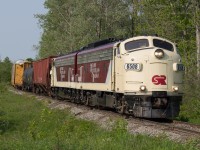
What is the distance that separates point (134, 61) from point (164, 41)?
176 cm

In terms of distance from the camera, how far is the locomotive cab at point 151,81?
1577cm

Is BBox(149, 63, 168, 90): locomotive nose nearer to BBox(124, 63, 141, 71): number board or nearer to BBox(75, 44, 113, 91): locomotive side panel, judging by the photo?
BBox(124, 63, 141, 71): number board

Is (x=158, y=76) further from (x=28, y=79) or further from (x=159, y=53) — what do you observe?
(x=28, y=79)

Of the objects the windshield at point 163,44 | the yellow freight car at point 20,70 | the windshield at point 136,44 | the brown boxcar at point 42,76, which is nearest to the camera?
the windshield at point 136,44

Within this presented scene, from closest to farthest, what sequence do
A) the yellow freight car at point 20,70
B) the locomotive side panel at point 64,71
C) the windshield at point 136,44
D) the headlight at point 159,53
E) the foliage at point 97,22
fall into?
1. the headlight at point 159,53
2. the windshield at point 136,44
3. the locomotive side panel at point 64,71
4. the foliage at point 97,22
5. the yellow freight car at point 20,70

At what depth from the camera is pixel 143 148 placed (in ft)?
30.9

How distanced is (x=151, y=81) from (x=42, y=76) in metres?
21.4

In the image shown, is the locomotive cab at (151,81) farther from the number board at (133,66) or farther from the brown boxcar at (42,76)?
the brown boxcar at (42,76)

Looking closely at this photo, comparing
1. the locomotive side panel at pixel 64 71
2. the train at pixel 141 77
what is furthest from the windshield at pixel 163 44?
the locomotive side panel at pixel 64 71

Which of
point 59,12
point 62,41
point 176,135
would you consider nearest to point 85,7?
point 62,41

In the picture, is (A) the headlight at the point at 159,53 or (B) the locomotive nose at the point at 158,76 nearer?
(B) the locomotive nose at the point at 158,76

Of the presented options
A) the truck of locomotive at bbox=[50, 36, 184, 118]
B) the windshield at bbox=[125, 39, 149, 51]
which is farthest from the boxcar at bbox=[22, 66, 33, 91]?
the windshield at bbox=[125, 39, 149, 51]

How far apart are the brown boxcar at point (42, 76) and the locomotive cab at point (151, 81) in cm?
1792

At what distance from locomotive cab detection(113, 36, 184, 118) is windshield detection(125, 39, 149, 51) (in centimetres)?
4
